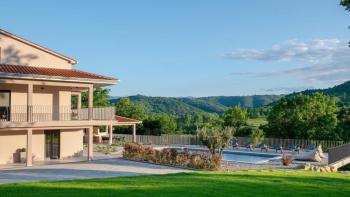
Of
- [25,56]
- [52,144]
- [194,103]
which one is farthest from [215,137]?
[194,103]

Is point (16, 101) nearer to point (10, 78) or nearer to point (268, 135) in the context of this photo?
point (10, 78)

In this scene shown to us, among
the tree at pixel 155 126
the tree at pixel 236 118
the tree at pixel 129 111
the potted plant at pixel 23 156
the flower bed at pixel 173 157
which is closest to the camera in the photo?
the flower bed at pixel 173 157

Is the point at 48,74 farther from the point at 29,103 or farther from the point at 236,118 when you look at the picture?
the point at 236,118

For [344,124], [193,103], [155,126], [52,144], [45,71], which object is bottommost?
[52,144]

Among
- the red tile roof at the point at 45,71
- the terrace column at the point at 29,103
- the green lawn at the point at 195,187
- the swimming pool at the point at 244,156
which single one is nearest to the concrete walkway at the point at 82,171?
the green lawn at the point at 195,187

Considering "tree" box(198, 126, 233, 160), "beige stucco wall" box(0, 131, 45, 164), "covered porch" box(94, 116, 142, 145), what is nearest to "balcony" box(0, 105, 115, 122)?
"beige stucco wall" box(0, 131, 45, 164)

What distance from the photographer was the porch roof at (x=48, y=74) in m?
22.9

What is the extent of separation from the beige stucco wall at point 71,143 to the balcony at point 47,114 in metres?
1.06

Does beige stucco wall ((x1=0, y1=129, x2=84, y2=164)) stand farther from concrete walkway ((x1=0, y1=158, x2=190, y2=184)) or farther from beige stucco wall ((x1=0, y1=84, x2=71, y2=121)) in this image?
concrete walkway ((x1=0, y1=158, x2=190, y2=184))

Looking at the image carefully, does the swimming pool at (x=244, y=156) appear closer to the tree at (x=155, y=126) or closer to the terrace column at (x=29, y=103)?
the terrace column at (x=29, y=103)

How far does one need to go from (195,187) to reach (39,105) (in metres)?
14.8

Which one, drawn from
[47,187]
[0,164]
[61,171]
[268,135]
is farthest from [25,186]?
[268,135]

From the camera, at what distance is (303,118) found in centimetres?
4191

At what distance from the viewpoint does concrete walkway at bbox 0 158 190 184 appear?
18141 mm
